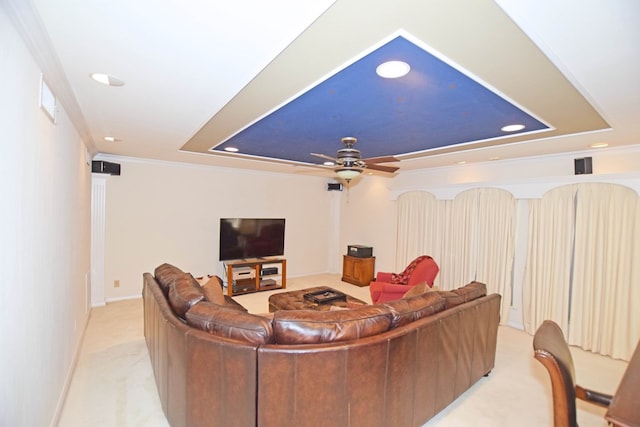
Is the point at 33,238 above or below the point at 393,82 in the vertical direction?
below

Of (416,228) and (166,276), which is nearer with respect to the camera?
(166,276)

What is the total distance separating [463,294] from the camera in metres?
2.70

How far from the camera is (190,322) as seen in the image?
1.93m

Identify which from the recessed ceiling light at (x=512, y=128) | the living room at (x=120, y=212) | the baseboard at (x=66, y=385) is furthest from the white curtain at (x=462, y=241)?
the baseboard at (x=66, y=385)

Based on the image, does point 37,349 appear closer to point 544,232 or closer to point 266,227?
point 266,227

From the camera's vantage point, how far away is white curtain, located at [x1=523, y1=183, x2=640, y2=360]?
3336mm

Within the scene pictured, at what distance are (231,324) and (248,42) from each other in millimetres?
1561

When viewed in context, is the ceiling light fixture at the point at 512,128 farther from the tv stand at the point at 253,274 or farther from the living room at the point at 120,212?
the tv stand at the point at 253,274

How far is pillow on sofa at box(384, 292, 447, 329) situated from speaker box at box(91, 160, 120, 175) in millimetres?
4730

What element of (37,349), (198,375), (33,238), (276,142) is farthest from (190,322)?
(276,142)

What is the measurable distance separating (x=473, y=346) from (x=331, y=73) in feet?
8.40

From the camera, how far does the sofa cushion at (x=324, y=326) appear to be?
176 centimetres

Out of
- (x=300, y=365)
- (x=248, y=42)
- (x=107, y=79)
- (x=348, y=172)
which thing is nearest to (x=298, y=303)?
(x=348, y=172)

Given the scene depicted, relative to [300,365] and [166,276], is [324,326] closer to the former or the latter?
[300,365]
